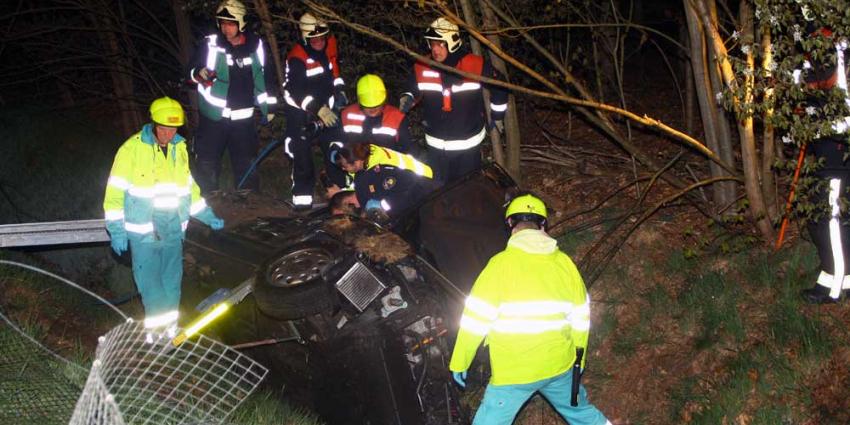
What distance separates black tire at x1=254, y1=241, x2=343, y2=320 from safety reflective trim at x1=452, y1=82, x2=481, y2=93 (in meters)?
2.62

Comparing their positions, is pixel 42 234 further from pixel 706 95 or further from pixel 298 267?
pixel 706 95

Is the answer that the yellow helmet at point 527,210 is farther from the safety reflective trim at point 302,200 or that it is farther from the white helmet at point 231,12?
the white helmet at point 231,12

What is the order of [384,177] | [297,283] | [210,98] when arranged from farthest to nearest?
1. [210,98]
2. [384,177]
3. [297,283]

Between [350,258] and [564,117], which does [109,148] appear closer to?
[564,117]

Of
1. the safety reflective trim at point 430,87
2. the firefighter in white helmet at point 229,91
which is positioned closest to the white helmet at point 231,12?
the firefighter in white helmet at point 229,91

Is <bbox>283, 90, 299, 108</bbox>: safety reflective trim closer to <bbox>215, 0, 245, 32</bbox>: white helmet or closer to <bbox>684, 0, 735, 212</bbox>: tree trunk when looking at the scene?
<bbox>215, 0, 245, 32</bbox>: white helmet

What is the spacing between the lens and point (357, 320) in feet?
17.0

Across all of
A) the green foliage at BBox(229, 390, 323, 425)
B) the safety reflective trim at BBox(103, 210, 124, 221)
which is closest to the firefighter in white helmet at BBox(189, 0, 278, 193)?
the safety reflective trim at BBox(103, 210, 124, 221)

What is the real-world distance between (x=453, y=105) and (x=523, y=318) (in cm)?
337

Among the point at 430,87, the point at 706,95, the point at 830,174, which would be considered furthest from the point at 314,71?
the point at 830,174

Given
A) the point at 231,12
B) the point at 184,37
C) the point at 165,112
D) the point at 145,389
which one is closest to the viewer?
the point at 145,389

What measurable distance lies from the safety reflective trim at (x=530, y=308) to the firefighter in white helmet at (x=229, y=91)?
4.34 metres

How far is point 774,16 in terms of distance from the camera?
191 inches

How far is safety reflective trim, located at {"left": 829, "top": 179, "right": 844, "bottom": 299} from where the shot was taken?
5.29m
